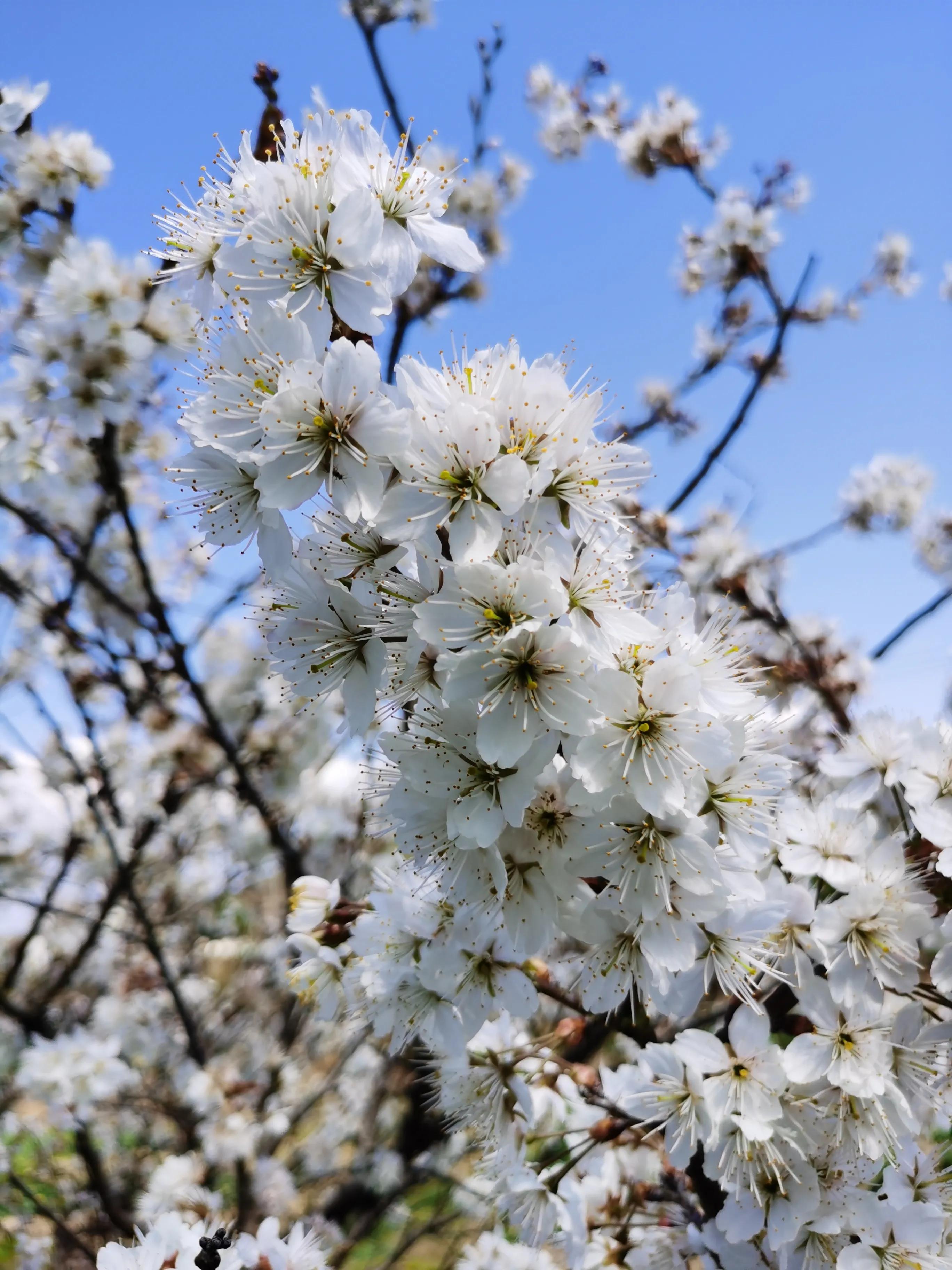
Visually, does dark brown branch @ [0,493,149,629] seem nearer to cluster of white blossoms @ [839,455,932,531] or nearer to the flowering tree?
the flowering tree

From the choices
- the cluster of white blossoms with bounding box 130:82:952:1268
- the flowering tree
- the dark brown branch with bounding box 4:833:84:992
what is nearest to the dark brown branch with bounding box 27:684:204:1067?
the dark brown branch with bounding box 4:833:84:992

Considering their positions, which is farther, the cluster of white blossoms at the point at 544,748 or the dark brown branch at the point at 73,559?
the dark brown branch at the point at 73,559

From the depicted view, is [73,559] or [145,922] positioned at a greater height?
[73,559]

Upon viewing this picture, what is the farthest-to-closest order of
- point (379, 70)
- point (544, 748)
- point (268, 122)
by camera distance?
point (379, 70) → point (268, 122) → point (544, 748)

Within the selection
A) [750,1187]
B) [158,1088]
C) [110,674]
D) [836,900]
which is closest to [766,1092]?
[750,1187]

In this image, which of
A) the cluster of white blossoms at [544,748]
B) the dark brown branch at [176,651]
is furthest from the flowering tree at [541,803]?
the dark brown branch at [176,651]

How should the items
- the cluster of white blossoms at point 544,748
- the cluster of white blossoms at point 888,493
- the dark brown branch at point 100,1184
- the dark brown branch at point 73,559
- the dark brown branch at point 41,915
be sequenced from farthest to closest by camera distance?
the cluster of white blossoms at point 888,493
the dark brown branch at point 41,915
the dark brown branch at point 73,559
the dark brown branch at point 100,1184
the cluster of white blossoms at point 544,748

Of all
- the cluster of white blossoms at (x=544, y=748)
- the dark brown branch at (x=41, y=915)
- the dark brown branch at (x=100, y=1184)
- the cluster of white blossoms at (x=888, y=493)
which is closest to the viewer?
the cluster of white blossoms at (x=544, y=748)

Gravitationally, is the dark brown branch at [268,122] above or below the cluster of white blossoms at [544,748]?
above

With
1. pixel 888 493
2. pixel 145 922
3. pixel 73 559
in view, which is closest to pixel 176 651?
pixel 73 559

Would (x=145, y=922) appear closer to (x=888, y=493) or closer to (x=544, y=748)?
(x=544, y=748)

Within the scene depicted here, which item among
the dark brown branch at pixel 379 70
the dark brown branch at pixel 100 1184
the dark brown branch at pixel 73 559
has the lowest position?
the dark brown branch at pixel 100 1184

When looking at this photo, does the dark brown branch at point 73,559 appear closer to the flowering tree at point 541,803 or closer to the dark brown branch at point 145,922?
the dark brown branch at point 145,922
